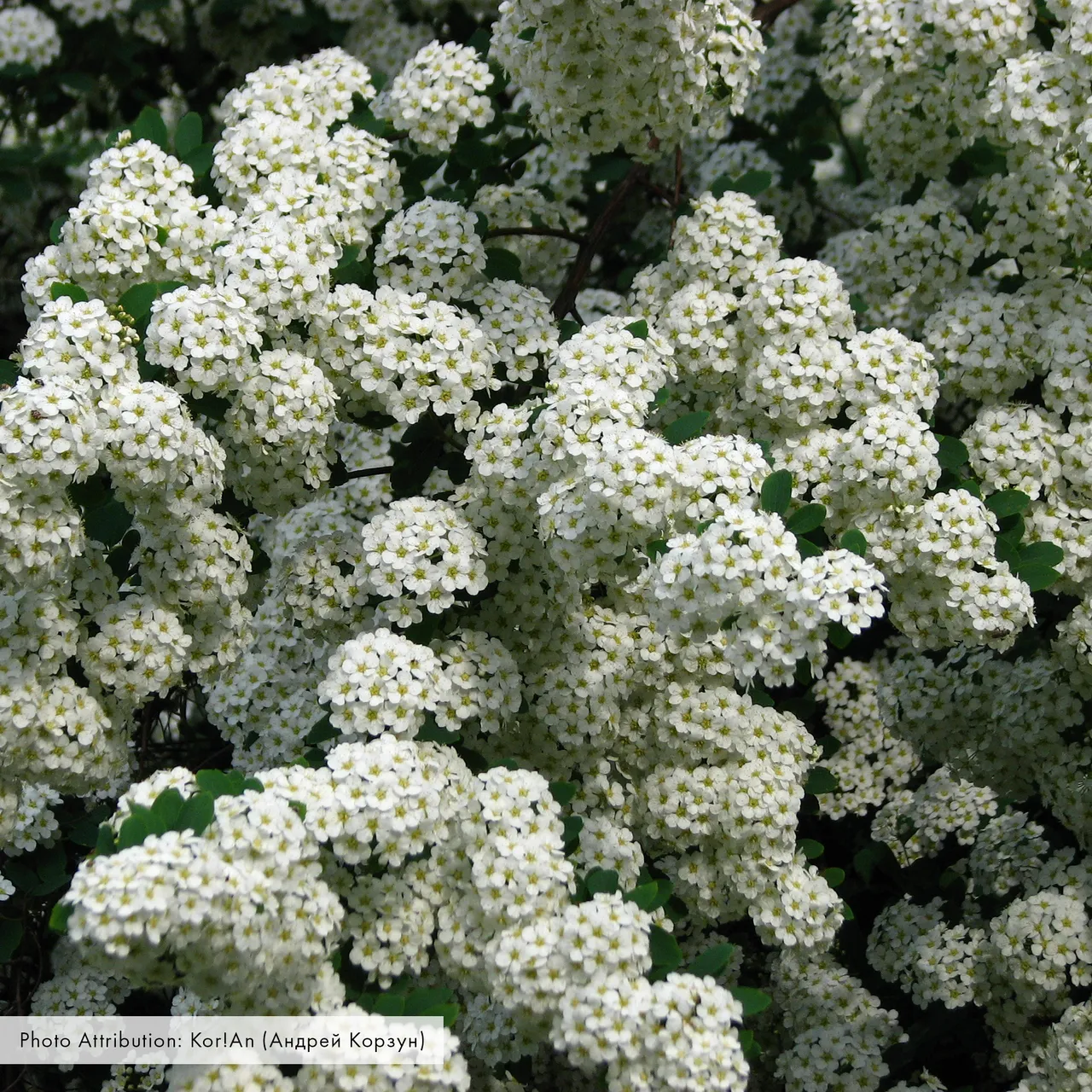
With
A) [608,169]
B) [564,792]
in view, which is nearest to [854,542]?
[564,792]

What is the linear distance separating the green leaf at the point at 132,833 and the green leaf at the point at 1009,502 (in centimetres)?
268

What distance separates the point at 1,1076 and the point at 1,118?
15.7ft

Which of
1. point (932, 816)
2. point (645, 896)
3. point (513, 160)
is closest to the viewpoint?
point (645, 896)

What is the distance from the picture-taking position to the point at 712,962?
3.87 metres

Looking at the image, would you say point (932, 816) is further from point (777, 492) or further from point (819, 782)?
point (777, 492)

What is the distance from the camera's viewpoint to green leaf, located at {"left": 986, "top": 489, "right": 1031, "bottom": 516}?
449 cm

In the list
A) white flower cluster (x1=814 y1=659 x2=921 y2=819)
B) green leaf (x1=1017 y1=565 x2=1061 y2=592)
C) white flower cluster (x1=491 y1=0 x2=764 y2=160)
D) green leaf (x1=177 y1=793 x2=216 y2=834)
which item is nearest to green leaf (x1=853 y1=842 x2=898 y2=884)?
white flower cluster (x1=814 y1=659 x2=921 y2=819)

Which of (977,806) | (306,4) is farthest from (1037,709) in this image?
(306,4)

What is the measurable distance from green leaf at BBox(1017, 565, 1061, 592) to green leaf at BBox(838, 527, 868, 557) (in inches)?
25.0

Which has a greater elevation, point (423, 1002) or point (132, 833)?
point (132, 833)

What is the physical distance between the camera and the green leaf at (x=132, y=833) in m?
3.46

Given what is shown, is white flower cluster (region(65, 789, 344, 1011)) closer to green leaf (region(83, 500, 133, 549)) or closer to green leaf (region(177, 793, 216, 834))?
green leaf (region(177, 793, 216, 834))

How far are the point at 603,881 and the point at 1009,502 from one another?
1737 millimetres

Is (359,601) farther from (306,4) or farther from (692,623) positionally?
(306,4)
